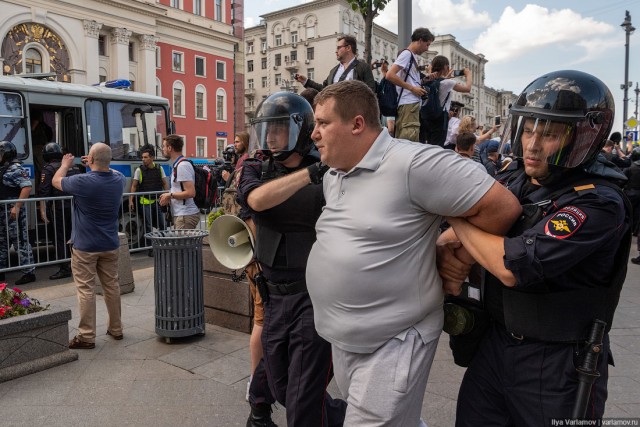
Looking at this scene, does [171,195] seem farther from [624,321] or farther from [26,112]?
[624,321]

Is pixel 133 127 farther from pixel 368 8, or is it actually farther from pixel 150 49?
pixel 150 49

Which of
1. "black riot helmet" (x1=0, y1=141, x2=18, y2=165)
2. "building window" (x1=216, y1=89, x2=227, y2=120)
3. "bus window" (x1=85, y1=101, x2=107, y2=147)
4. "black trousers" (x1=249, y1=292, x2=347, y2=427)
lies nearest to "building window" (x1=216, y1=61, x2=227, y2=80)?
"building window" (x1=216, y1=89, x2=227, y2=120)

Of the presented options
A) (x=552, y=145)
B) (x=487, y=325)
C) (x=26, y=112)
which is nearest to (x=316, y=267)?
(x=487, y=325)

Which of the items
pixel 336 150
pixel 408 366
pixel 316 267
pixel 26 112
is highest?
pixel 26 112

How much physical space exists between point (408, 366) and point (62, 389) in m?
3.29

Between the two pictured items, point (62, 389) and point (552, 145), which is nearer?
point (552, 145)

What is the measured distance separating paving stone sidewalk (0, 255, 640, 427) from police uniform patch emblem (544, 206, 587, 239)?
88.0 inches

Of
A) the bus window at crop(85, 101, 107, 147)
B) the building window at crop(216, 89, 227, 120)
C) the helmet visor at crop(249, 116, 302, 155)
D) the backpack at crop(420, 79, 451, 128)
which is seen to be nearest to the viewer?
the helmet visor at crop(249, 116, 302, 155)

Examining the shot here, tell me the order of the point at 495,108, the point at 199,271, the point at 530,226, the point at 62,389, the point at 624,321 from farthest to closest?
the point at 495,108
the point at 624,321
the point at 199,271
the point at 62,389
the point at 530,226

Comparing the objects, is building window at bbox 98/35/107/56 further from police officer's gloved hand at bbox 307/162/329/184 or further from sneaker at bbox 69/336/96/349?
police officer's gloved hand at bbox 307/162/329/184

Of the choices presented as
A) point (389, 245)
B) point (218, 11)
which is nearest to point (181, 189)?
point (389, 245)

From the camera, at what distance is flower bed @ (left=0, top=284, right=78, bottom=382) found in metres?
4.23

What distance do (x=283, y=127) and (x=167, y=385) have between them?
2.46m

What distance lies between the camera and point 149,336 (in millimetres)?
5340
